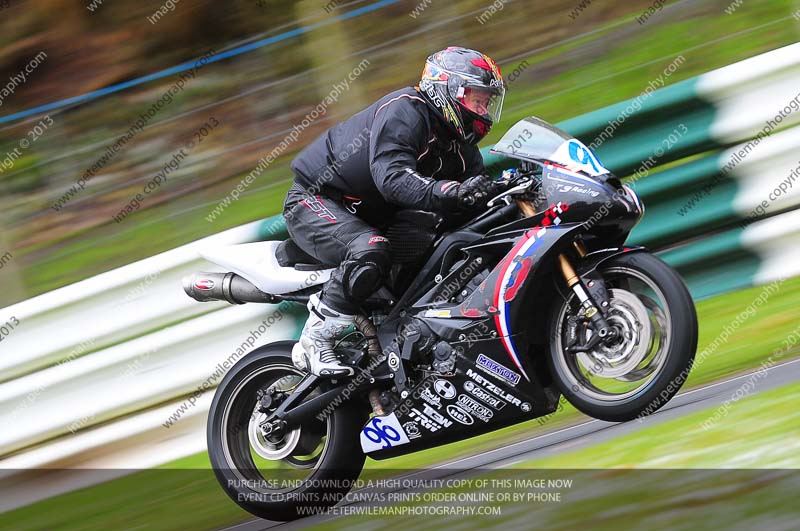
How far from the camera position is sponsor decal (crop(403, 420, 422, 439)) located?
4.77m

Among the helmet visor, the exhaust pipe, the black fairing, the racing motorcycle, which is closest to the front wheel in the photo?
the racing motorcycle

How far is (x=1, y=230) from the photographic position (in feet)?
23.6

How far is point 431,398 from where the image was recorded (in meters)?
4.72

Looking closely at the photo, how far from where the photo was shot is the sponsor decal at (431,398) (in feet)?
15.4

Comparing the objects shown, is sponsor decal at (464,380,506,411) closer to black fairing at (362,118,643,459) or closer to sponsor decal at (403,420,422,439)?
black fairing at (362,118,643,459)

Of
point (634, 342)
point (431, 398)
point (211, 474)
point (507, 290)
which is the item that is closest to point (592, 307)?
point (634, 342)

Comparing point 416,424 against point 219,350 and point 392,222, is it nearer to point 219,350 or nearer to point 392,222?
point 392,222

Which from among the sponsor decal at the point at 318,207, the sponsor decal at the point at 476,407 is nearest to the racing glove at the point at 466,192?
the sponsor decal at the point at 318,207

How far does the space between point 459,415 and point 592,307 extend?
0.82 metres

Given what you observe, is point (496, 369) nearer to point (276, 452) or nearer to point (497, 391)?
point (497, 391)

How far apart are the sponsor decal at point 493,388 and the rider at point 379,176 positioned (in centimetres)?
63

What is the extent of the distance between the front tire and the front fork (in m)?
1.30

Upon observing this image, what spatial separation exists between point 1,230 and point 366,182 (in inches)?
133

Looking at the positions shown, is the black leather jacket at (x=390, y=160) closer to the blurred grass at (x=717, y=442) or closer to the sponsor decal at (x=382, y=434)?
the sponsor decal at (x=382, y=434)
